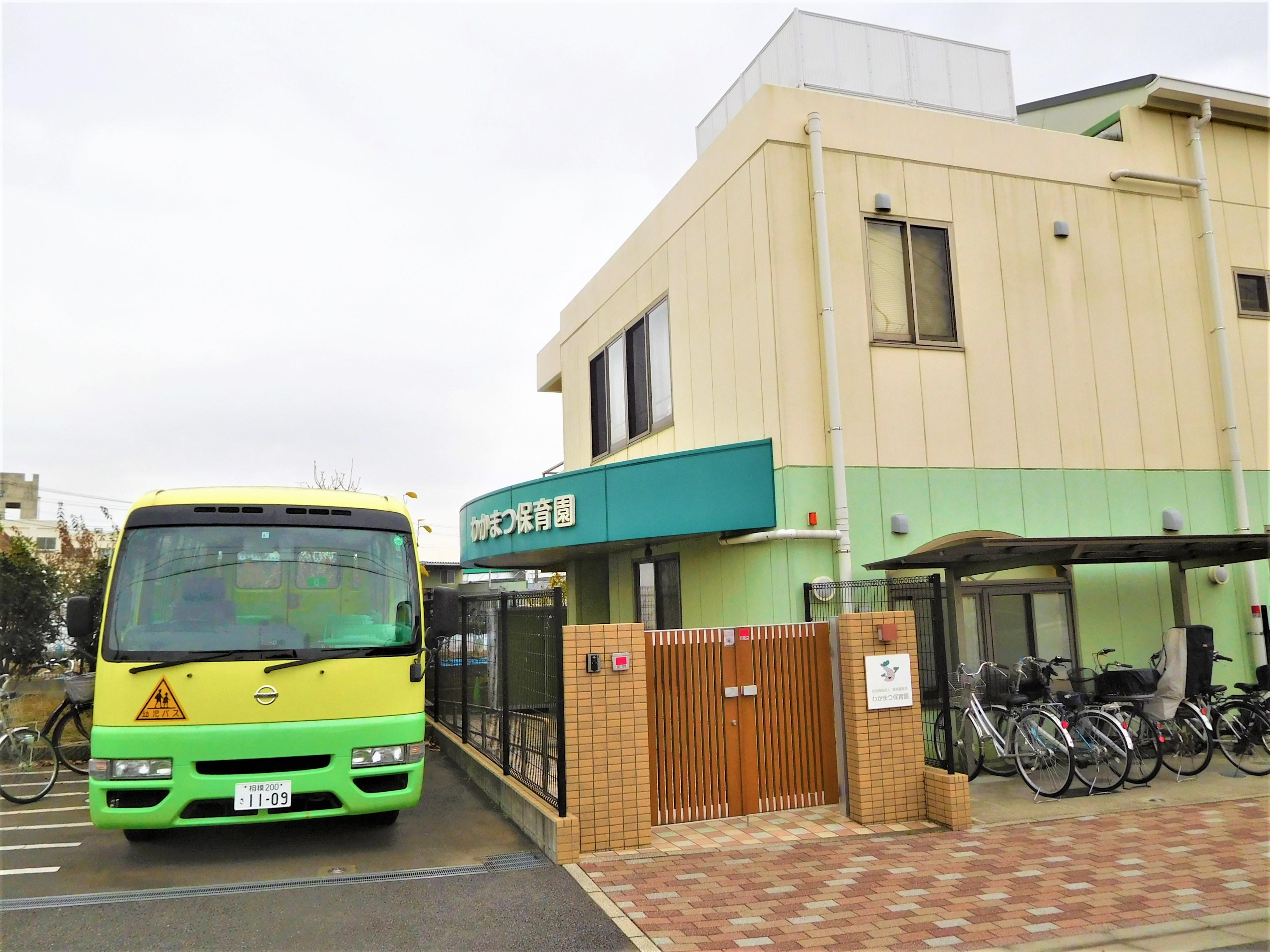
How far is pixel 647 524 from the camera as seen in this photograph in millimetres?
10562

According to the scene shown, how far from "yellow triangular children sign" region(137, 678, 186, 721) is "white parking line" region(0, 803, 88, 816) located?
3236 millimetres

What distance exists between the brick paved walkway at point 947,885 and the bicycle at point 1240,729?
2.49 meters

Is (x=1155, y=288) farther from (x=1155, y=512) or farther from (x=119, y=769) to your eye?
(x=119, y=769)

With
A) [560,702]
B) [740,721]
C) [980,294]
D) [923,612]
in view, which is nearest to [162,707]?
[560,702]

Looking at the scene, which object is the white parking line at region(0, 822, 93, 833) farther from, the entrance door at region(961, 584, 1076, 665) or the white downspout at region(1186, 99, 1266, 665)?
the white downspout at region(1186, 99, 1266, 665)

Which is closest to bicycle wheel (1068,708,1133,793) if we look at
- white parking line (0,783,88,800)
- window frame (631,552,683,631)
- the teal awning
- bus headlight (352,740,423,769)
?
the teal awning

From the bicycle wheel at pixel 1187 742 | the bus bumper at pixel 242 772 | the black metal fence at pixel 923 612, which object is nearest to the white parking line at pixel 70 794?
the bus bumper at pixel 242 772

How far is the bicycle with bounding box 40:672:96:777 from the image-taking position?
9.49 m

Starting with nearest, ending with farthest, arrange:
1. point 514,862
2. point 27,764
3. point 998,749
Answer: point 514,862 → point 27,764 → point 998,749

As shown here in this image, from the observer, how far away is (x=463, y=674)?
11.4 metres

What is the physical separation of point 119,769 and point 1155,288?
12912mm

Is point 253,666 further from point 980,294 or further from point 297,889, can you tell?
point 980,294

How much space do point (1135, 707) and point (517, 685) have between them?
641 cm

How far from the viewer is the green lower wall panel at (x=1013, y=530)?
395 inches
